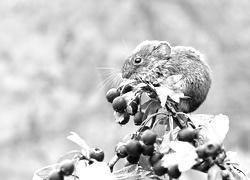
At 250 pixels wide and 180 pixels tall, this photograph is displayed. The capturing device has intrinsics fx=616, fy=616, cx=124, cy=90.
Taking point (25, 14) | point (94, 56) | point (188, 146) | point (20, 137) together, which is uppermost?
point (25, 14)

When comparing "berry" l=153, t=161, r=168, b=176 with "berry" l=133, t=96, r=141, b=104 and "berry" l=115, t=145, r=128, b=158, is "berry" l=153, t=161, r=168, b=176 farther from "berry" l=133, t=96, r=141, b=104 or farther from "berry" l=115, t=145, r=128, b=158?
"berry" l=133, t=96, r=141, b=104

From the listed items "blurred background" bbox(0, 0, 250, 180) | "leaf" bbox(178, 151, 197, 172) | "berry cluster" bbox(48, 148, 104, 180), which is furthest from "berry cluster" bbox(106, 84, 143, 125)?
"blurred background" bbox(0, 0, 250, 180)

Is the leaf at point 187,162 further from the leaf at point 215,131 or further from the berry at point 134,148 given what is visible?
the berry at point 134,148

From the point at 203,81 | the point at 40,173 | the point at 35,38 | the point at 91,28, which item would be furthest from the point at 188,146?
the point at 35,38

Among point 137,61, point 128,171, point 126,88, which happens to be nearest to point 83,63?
point 137,61

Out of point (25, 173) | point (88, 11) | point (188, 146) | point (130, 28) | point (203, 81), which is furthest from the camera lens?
point (88, 11)

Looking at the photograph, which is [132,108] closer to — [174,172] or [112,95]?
[112,95]

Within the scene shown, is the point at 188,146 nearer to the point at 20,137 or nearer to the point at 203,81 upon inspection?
the point at 203,81

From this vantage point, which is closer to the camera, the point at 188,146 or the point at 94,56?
the point at 188,146
